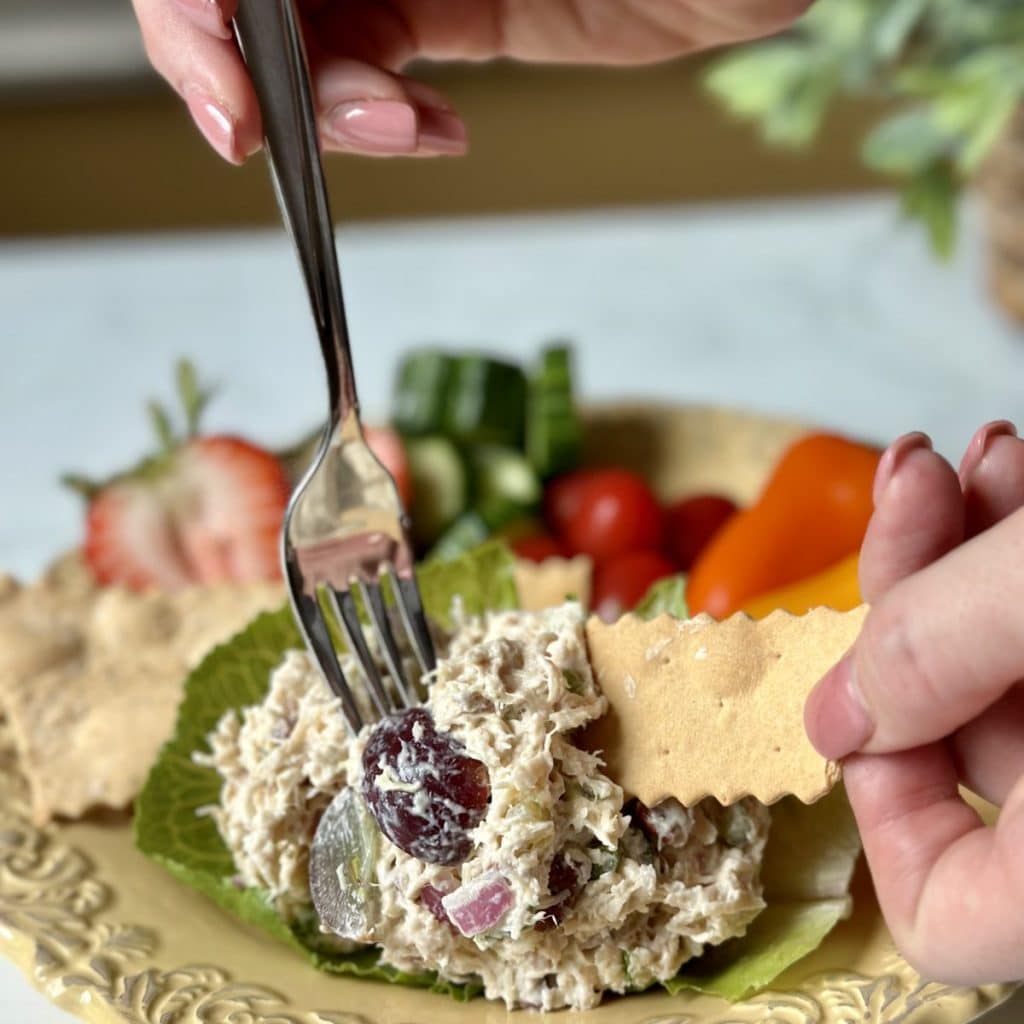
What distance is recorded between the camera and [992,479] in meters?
1.15

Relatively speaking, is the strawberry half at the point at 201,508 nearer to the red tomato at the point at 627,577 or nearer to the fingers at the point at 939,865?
the red tomato at the point at 627,577

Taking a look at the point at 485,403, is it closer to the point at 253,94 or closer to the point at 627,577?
the point at 627,577

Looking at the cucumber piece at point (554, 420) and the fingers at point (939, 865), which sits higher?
the fingers at point (939, 865)

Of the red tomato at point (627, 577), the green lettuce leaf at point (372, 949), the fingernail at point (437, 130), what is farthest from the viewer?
the red tomato at point (627, 577)

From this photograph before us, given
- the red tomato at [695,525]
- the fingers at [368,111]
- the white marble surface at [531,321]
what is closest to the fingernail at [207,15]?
the fingers at [368,111]

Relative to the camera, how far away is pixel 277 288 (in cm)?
351

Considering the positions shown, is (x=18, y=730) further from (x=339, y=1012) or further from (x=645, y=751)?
(x=645, y=751)

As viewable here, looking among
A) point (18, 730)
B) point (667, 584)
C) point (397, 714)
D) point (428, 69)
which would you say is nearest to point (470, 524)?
point (667, 584)

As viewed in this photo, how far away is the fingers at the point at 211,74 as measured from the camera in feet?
4.62

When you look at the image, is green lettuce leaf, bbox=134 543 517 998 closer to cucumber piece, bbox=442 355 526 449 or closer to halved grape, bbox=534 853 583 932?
halved grape, bbox=534 853 583 932

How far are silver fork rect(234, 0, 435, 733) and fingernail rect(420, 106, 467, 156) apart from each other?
183 millimetres

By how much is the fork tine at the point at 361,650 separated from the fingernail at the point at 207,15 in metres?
0.60

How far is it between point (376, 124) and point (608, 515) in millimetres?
926

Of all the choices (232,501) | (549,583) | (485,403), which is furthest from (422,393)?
(549,583)
